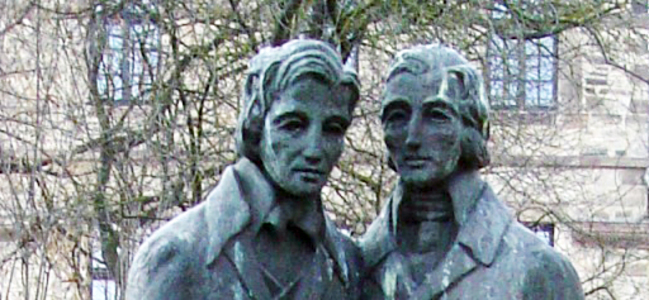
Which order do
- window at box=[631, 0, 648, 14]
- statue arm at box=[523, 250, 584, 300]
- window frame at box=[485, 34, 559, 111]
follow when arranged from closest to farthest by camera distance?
1. statue arm at box=[523, 250, 584, 300]
2. window frame at box=[485, 34, 559, 111]
3. window at box=[631, 0, 648, 14]

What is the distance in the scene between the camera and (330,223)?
3832mm

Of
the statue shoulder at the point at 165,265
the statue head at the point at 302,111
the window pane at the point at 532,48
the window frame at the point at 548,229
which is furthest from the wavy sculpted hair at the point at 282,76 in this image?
the window frame at the point at 548,229

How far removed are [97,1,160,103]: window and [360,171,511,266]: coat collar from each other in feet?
32.7

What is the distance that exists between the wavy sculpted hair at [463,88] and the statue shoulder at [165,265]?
54 cm

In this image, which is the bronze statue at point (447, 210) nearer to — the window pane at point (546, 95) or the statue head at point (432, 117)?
the statue head at point (432, 117)

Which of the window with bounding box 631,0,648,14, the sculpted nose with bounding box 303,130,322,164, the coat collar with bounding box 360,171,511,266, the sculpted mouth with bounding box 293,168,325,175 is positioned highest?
the window with bounding box 631,0,648,14

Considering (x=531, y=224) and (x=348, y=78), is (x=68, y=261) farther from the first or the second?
(x=348, y=78)

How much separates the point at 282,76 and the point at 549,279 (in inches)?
26.7

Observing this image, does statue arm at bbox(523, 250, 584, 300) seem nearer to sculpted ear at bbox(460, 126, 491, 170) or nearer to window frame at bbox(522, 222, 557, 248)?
sculpted ear at bbox(460, 126, 491, 170)

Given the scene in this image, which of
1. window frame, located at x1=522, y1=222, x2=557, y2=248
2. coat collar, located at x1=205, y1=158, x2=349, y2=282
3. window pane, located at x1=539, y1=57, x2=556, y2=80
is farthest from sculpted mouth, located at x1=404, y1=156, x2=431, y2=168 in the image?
window frame, located at x1=522, y1=222, x2=557, y2=248

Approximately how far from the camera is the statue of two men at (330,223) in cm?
365

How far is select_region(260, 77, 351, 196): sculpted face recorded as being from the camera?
3625 mm

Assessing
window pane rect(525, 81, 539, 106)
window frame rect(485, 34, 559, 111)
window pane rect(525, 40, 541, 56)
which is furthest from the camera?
window pane rect(525, 81, 539, 106)

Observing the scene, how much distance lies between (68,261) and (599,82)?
862 cm
